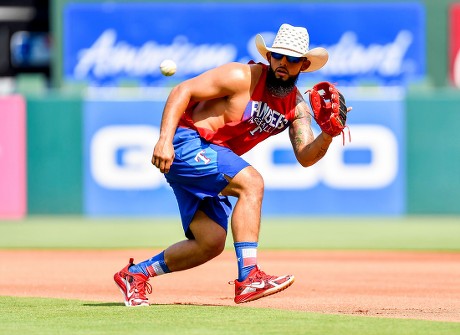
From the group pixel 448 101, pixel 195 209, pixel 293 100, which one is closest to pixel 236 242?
pixel 195 209

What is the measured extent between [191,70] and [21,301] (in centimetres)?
1320

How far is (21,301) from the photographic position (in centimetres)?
805

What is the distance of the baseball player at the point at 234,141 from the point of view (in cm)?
733

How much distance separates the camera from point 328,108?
7.56 meters

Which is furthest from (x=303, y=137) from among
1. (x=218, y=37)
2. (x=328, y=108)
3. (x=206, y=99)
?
(x=218, y=37)

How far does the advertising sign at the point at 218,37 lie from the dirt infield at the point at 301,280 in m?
8.60

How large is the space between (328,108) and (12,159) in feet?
34.0

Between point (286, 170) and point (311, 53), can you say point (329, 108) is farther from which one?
point (286, 170)

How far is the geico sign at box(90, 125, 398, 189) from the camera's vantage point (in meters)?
16.9

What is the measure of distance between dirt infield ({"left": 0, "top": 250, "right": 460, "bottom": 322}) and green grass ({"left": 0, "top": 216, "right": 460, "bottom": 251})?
88 centimetres

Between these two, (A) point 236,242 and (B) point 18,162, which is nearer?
(A) point 236,242

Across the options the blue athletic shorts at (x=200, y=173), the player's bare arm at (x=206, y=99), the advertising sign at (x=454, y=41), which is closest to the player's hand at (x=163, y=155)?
the player's bare arm at (x=206, y=99)

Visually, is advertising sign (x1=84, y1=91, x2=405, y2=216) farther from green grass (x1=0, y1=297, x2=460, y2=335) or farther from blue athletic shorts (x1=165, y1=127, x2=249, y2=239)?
green grass (x1=0, y1=297, x2=460, y2=335)

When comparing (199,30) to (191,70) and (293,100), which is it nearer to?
(191,70)
